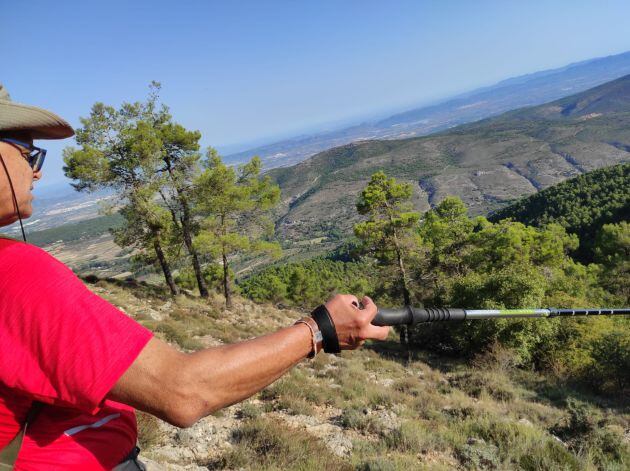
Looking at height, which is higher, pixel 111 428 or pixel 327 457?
pixel 111 428

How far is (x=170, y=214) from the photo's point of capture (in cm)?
1945

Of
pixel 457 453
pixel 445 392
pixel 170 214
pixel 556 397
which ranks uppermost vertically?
pixel 170 214

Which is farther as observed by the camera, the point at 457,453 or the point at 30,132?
the point at 457,453

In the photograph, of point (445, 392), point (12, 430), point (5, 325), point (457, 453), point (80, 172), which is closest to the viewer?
point (5, 325)

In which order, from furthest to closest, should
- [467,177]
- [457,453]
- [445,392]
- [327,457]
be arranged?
[467,177] < [445,392] < [457,453] < [327,457]

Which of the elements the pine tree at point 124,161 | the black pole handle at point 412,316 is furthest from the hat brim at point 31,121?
the pine tree at point 124,161

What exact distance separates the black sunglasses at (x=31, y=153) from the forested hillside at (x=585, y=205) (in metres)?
60.1

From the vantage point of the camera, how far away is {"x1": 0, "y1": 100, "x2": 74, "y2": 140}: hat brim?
1.27m

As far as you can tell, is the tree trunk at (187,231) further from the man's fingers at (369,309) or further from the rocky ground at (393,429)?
the man's fingers at (369,309)

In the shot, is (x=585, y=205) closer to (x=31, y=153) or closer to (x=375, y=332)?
(x=375, y=332)

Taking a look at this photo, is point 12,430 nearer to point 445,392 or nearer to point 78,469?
point 78,469

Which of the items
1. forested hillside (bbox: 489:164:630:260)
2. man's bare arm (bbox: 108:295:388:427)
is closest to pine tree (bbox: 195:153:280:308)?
man's bare arm (bbox: 108:295:388:427)

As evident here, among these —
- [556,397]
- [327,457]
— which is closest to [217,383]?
[327,457]

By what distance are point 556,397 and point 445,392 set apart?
120 inches
